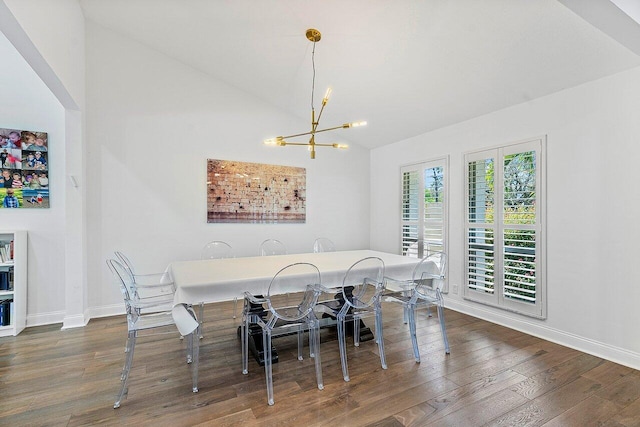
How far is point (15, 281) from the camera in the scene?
329 cm

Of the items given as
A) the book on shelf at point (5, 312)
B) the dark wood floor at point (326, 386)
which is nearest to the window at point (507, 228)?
the dark wood floor at point (326, 386)

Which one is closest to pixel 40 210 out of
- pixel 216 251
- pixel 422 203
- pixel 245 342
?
pixel 216 251

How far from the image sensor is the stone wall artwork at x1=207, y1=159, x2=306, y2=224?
14.6ft

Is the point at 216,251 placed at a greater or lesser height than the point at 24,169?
lesser

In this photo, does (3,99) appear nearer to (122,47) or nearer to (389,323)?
(122,47)

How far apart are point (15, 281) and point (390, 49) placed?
459cm

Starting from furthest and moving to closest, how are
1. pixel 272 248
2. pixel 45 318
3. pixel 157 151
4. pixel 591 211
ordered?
pixel 272 248, pixel 157 151, pixel 45 318, pixel 591 211

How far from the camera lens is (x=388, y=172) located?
17.5 ft

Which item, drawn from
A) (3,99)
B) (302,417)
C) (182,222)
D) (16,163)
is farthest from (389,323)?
(3,99)

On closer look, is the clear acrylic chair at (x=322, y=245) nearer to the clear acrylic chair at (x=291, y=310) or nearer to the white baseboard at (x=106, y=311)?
the clear acrylic chair at (x=291, y=310)

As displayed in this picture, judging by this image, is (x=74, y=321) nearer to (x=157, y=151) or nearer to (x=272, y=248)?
(x=157, y=151)

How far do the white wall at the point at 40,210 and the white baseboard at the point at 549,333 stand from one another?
4.91m

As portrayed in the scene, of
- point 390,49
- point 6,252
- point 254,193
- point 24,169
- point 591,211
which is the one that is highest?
point 390,49

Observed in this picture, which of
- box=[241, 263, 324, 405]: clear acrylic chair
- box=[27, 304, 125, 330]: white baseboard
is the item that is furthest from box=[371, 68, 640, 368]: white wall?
box=[27, 304, 125, 330]: white baseboard
